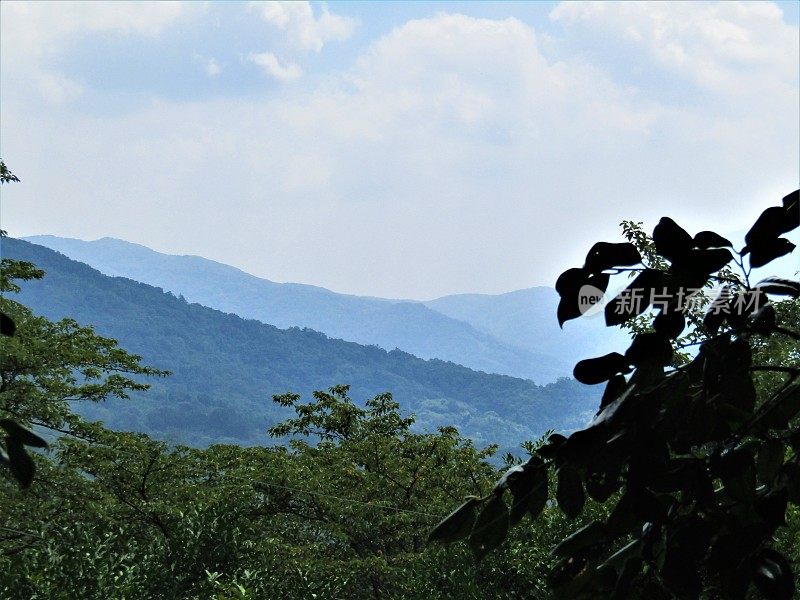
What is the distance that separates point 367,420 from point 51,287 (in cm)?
12028

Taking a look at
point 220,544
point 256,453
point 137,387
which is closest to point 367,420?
point 256,453

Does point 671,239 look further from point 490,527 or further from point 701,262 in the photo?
point 490,527

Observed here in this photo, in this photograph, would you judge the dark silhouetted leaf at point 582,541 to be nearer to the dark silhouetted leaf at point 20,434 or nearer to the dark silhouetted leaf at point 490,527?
the dark silhouetted leaf at point 490,527

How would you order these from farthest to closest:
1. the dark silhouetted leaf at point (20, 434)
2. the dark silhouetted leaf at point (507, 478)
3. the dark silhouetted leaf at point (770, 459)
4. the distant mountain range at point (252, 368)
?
the distant mountain range at point (252, 368)
the dark silhouetted leaf at point (770, 459)
the dark silhouetted leaf at point (507, 478)
the dark silhouetted leaf at point (20, 434)

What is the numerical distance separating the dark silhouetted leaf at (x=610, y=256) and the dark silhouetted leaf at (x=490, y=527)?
303 mm

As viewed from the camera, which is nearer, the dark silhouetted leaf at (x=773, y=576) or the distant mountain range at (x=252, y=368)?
the dark silhouetted leaf at (x=773, y=576)

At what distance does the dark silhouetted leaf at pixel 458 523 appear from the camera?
104 centimetres

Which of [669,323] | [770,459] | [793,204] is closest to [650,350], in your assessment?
[669,323]

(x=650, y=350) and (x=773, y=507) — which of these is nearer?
(x=650, y=350)

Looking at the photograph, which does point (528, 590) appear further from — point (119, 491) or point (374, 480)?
point (119, 491)

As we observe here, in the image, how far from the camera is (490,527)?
1.08 m

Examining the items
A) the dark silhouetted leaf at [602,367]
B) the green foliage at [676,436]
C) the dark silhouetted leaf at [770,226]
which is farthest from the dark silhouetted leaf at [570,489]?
the dark silhouetted leaf at [770,226]

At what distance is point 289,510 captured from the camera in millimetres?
12641

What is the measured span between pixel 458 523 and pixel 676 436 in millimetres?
270
